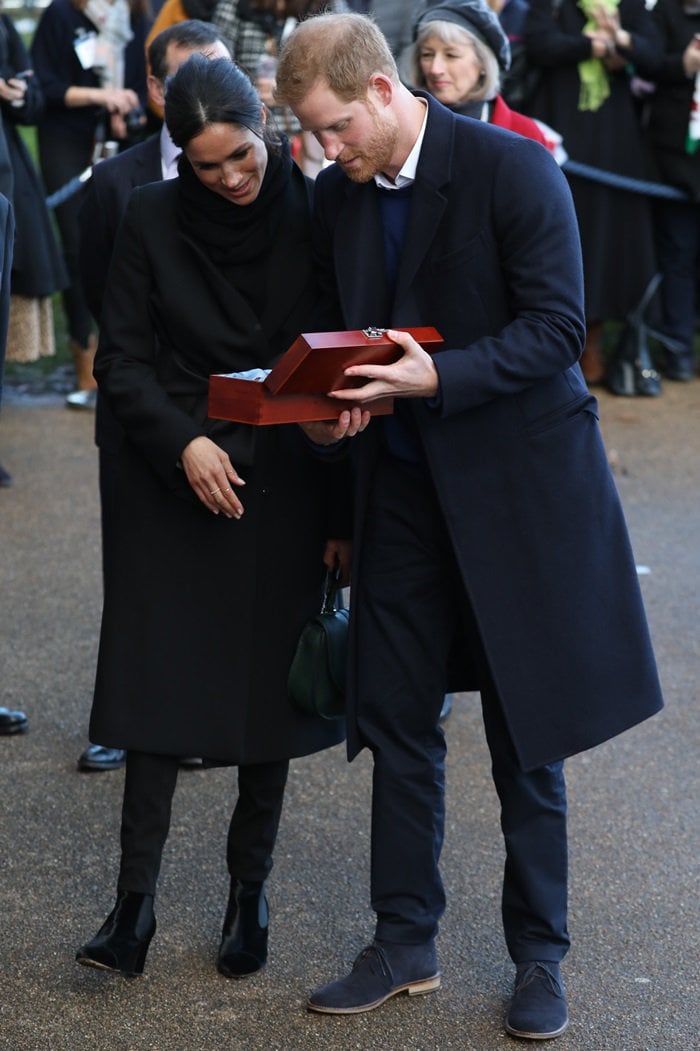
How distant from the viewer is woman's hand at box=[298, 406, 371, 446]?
126 inches

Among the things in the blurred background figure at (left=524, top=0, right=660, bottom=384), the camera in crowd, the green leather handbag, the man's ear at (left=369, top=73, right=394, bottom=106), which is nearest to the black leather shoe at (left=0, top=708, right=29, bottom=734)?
the green leather handbag

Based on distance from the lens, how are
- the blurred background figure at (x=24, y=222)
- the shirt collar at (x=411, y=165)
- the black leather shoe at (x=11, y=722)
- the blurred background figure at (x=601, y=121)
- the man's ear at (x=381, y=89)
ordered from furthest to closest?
the blurred background figure at (x=601, y=121)
the blurred background figure at (x=24, y=222)
the black leather shoe at (x=11, y=722)
the shirt collar at (x=411, y=165)
the man's ear at (x=381, y=89)

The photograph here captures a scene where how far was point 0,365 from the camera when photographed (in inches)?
166

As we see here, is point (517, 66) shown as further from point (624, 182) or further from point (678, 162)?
point (678, 162)

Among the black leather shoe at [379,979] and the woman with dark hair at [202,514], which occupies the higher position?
the woman with dark hair at [202,514]

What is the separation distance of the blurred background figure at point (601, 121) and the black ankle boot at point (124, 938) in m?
5.51

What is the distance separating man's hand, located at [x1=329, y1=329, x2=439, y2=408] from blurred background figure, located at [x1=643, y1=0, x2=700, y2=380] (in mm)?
6007

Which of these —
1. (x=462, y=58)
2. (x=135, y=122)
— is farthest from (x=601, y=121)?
(x=462, y=58)

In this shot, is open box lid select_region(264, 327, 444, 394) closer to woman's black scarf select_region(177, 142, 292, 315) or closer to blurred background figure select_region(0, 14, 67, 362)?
woman's black scarf select_region(177, 142, 292, 315)

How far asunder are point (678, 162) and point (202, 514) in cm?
611

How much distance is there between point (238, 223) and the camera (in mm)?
3416

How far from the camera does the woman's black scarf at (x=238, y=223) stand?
3.41 m

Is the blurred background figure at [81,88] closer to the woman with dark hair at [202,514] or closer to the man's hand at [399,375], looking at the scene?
the woman with dark hair at [202,514]

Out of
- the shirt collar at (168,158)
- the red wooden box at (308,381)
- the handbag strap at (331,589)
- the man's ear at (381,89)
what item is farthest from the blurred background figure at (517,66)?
the red wooden box at (308,381)
